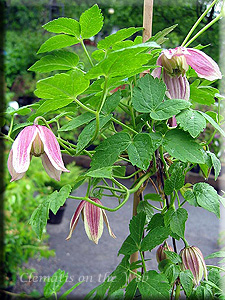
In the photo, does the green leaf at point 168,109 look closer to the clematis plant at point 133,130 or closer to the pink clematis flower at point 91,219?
the clematis plant at point 133,130

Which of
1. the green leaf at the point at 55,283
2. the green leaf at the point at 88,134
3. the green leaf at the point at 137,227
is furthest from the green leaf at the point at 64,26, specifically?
the green leaf at the point at 55,283

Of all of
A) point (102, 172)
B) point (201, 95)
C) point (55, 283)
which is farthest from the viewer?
point (55, 283)

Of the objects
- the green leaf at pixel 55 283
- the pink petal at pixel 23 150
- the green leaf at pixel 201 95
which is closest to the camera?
the pink petal at pixel 23 150

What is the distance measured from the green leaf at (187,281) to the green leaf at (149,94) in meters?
0.19

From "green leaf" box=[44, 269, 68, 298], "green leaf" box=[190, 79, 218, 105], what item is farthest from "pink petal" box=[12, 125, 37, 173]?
"green leaf" box=[44, 269, 68, 298]

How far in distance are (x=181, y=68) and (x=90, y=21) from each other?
114 mm

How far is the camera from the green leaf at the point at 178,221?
1.25ft

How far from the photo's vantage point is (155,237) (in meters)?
0.39

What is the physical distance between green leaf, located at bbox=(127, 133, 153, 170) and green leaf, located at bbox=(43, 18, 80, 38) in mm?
144

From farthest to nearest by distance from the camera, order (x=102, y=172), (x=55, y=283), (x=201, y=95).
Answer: (x=55, y=283) < (x=201, y=95) < (x=102, y=172)

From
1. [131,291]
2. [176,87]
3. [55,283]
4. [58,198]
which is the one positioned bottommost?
[55,283]

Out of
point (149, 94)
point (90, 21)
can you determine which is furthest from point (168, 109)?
point (90, 21)

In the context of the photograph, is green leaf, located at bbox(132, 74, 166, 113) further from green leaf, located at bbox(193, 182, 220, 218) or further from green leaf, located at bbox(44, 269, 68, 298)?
green leaf, located at bbox(44, 269, 68, 298)

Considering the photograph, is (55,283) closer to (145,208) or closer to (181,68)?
(145,208)
